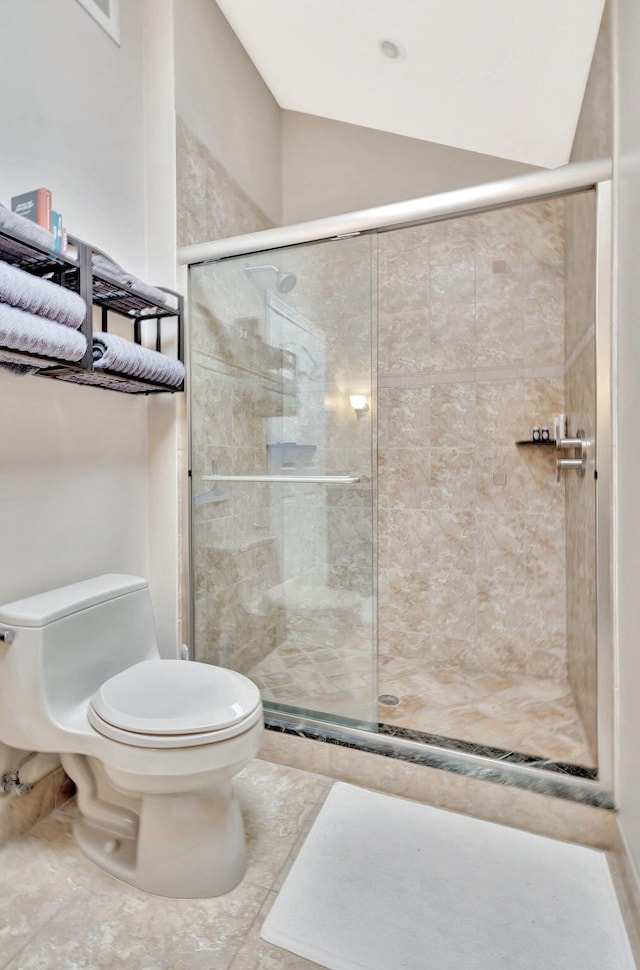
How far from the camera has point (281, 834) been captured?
141 centimetres

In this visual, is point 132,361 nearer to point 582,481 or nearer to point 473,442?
point 582,481

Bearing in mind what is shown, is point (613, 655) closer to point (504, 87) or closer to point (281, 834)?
point (281, 834)

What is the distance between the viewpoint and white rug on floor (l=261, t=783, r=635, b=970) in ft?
3.52

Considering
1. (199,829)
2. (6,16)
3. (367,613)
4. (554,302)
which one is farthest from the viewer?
(554,302)

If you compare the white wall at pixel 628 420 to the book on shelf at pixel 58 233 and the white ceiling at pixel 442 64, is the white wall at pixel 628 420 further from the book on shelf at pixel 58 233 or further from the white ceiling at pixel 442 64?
the book on shelf at pixel 58 233

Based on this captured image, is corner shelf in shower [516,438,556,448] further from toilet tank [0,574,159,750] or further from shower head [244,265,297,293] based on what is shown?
toilet tank [0,574,159,750]

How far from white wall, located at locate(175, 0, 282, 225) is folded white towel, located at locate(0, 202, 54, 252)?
1099mm

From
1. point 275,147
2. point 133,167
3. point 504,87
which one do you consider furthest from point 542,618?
point 275,147

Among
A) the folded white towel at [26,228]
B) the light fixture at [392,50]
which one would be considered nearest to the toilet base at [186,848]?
the folded white towel at [26,228]

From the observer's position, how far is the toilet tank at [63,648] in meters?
1.28

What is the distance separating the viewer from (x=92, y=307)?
1.44 metres

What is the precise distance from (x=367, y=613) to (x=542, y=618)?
1104 mm

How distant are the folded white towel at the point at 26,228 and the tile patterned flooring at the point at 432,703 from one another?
147 cm

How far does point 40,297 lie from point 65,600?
0.79 meters
